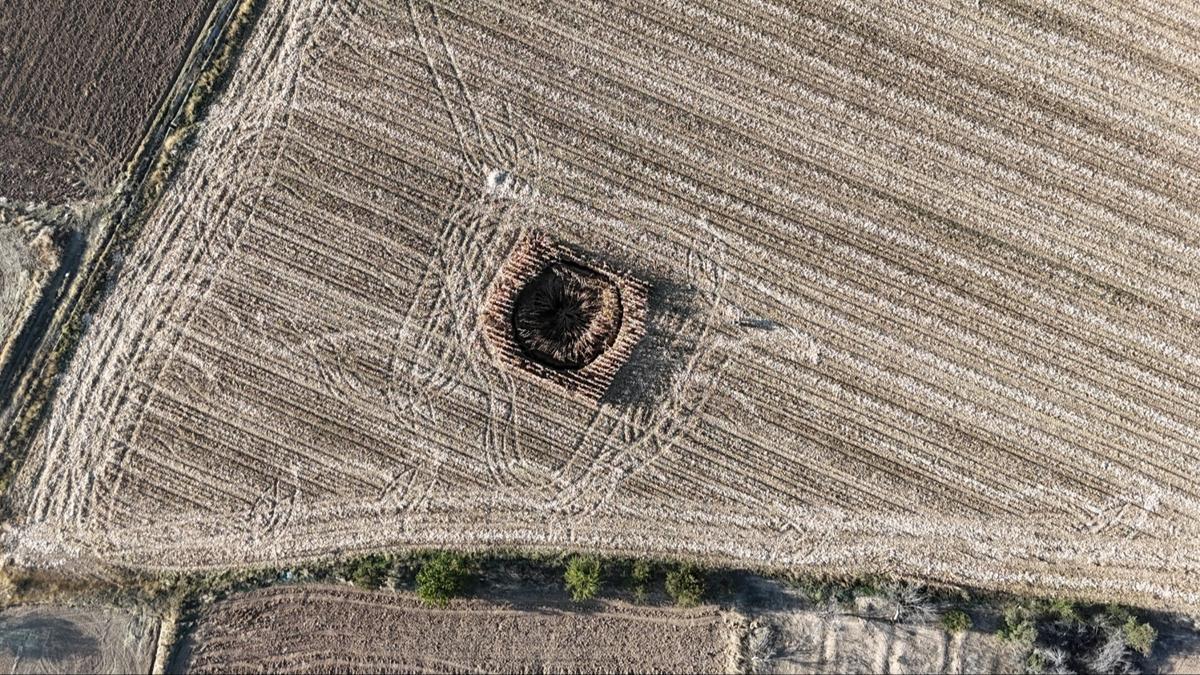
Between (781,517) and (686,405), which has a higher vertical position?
(686,405)

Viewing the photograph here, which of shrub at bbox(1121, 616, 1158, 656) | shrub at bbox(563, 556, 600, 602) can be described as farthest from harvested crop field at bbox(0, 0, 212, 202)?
shrub at bbox(1121, 616, 1158, 656)

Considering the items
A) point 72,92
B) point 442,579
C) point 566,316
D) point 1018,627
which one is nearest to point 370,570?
point 442,579

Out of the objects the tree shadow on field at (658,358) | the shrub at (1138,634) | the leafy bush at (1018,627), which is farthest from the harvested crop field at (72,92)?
the shrub at (1138,634)

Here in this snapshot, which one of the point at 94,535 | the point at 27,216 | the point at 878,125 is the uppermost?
the point at 878,125

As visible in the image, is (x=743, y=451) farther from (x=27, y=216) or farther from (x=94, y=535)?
(x=27, y=216)

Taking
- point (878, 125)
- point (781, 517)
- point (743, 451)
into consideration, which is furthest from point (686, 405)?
point (878, 125)

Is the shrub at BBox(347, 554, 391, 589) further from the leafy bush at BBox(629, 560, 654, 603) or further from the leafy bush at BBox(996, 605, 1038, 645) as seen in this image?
the leafy bush at BBox(996, 605, 1038, 645)

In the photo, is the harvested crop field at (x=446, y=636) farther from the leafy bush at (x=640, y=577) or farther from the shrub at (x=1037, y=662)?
the shrub at (x=1037, y=662)

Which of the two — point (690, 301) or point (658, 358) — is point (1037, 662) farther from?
point (690, 301)
